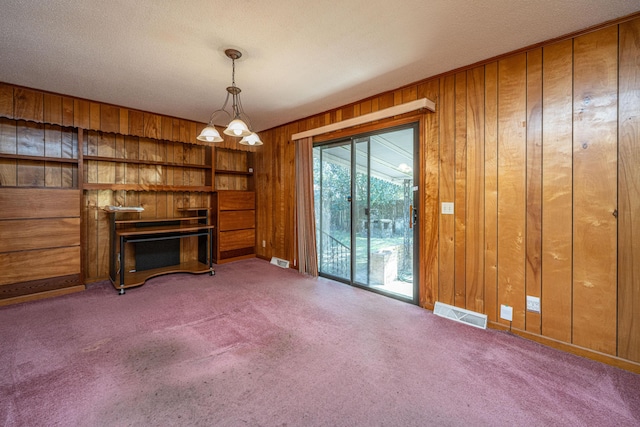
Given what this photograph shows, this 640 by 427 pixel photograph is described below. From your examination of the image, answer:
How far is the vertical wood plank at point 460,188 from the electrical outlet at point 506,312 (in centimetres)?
31

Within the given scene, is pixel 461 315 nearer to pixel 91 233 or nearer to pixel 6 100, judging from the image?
pixel 91 233

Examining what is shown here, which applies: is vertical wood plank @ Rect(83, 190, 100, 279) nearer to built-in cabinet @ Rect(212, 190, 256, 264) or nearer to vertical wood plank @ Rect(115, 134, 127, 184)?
vertical wood plank @ Rect(115, 134, 127, 184)

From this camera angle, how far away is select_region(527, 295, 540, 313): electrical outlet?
7.41 ft

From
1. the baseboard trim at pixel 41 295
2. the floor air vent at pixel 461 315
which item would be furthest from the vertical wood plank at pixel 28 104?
the floor air vent at pixel 461 315

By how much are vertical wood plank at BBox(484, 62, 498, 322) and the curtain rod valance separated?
53cm

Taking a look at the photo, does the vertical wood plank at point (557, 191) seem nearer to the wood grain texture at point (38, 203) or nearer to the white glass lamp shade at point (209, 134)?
the white glass lamp shade at point (209, 134)

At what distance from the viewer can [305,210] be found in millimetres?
4195

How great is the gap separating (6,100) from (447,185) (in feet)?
16.6

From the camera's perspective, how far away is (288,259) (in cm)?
466

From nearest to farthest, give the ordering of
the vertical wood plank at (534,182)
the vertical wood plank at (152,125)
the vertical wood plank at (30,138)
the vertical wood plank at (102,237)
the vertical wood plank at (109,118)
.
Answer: the vertical wood plank at (534,182) < the vertical wood plank at (30,138) < the vertical wood plank at (109,118) < the vertical wood plank at (102,237) < the vertical wood plank at (152,125)

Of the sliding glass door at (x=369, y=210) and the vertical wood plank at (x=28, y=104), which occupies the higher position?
the vertical wood plank at (x=28, y=104)

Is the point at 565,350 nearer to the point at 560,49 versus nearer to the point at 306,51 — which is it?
the point at 560,49

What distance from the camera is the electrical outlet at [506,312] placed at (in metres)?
2.38

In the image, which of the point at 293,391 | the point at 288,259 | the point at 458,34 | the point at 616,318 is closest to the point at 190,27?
the point at 458,34
